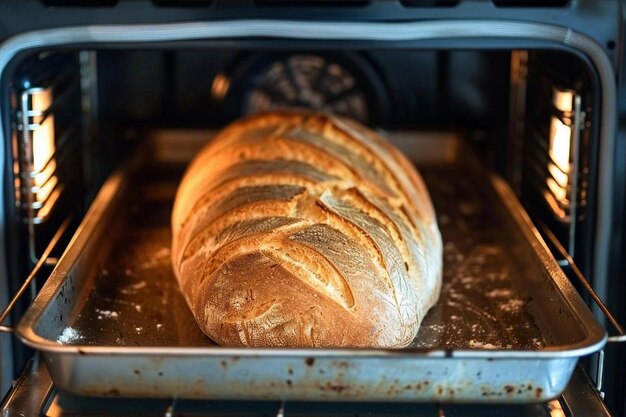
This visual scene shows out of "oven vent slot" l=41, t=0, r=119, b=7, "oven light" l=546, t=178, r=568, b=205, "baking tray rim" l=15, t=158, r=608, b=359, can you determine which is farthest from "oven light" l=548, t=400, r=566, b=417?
"oven vent slot" l=41, t=0, r=119, b=7

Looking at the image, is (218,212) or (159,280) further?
(159,280)

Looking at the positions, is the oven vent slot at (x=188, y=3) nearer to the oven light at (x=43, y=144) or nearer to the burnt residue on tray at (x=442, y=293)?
the oven light at (x=43, y=144)

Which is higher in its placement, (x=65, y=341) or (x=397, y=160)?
(x=397, y=160)

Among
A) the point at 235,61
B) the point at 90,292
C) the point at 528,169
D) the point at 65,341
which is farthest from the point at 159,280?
the point at 528,169

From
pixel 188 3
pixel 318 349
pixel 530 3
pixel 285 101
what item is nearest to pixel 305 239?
pixel 318 349

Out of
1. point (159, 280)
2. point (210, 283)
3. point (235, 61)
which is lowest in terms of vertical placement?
point (159, 280)

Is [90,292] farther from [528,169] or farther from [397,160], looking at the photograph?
[528,169]

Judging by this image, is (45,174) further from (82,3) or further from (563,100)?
(563,100)

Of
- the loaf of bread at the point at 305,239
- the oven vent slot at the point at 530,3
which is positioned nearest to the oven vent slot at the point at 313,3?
the oven vent slot at the point at 530,3

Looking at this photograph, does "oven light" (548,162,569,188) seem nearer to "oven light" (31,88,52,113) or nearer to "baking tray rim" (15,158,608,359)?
"baking tray rim" (15,158,608,359)
